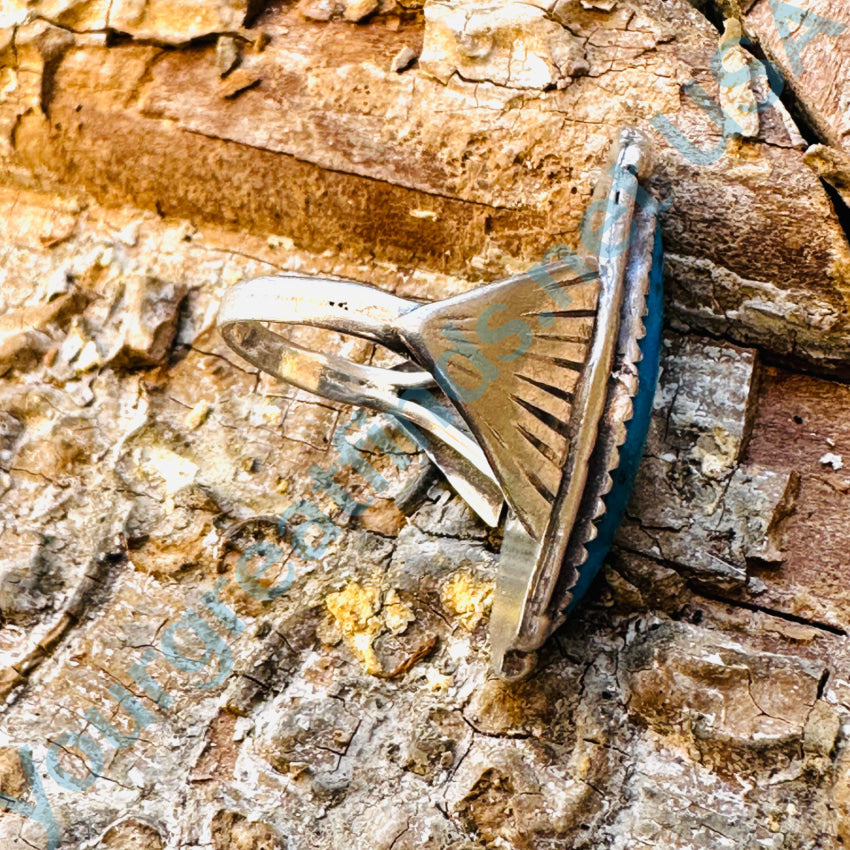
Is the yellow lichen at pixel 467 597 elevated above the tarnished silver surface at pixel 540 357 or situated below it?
below

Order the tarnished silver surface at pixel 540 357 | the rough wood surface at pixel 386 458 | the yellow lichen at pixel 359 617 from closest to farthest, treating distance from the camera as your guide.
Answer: the tarnished silver surface at pixel 540 357
the rough wood surface at pixel 386 458
the yellow lichen at pixel 359 617

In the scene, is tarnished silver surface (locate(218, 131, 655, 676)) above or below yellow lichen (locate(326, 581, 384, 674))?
above

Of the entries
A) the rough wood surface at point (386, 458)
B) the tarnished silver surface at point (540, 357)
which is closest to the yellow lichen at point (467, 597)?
the rough wood surface at point (386, 458)

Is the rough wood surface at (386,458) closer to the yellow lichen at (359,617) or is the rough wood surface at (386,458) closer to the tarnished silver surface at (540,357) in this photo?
the yellow lichen at (359,617)

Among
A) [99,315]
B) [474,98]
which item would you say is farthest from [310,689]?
[474,98]

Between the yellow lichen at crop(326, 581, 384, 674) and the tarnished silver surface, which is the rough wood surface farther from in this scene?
the tarnished silver surface

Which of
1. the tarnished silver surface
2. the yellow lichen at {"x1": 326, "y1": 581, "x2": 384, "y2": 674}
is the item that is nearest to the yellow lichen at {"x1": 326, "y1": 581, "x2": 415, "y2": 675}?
the yellow lichen at {"x1": 326, "y1": 581, "x2": 384, "y2": 674}

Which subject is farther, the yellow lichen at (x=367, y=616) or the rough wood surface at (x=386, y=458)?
the yellow lichen at (x=367, y=616)

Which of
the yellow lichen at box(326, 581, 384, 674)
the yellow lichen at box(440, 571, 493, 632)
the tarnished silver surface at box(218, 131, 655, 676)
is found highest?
the tarnished silver surface at box(218, 131, 655, 676)
